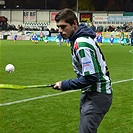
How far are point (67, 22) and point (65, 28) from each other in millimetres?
76

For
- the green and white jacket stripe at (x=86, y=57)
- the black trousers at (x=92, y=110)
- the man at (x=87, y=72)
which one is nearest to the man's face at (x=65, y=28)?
the man at (x=87, y=72)

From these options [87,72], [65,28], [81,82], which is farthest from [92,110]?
[65,28]

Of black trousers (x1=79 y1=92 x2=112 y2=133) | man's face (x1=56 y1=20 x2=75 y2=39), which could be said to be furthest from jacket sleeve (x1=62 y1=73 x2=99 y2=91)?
man's face (x1=56 y1=20 x2=75 y2=39)

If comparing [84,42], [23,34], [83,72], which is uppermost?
[84,42]

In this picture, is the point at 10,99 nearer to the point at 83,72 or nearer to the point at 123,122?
the point at 123,122

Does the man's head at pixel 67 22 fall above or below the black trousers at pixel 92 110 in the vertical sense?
above

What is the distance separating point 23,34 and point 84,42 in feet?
208

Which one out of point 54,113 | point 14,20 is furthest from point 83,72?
point 14,20

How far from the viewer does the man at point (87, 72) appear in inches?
197

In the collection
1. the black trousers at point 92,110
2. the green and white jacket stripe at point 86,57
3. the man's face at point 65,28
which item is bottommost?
the black trousers at point 92,110

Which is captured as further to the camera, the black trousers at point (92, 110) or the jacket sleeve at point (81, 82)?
the black trousers at point (92, 110)

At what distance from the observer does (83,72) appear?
16.5 feet

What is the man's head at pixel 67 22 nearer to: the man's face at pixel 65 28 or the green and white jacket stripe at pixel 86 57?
the man's face at pixel 65 28

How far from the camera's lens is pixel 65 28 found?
16.7ft
